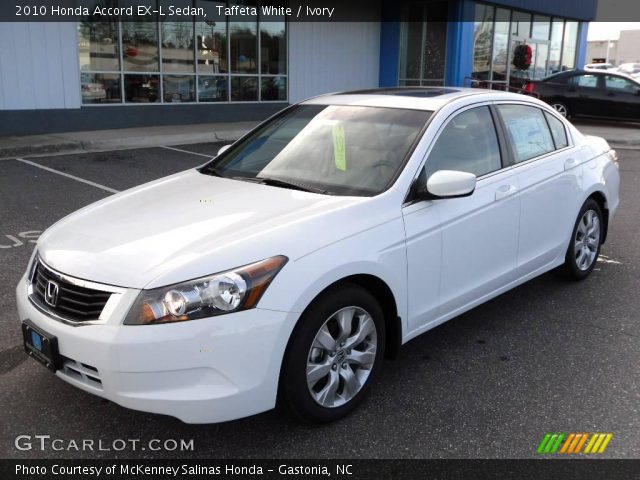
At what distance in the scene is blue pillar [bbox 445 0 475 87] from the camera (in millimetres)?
18531

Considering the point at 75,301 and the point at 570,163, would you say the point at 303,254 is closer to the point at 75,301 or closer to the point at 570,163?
the point at 75,301

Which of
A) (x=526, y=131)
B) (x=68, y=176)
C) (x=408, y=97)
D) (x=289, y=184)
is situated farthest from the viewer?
(x=68, y=176)

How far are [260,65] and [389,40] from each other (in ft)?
16.1

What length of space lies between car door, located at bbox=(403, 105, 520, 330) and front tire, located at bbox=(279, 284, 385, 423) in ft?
1.16

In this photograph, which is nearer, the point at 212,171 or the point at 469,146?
the point at 469,146

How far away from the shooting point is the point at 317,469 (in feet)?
9.39

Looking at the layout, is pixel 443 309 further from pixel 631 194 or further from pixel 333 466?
pixel 631 194

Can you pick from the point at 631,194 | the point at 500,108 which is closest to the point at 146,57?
the point at 631,194

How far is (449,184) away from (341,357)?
3.60ft

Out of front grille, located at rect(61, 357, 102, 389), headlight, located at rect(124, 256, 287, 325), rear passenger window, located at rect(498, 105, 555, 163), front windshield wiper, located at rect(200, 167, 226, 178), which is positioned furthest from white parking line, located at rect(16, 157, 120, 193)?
headlight, located at rect(124, 256, 287, 325)

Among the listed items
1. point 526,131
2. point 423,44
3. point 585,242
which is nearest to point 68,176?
point 526,131

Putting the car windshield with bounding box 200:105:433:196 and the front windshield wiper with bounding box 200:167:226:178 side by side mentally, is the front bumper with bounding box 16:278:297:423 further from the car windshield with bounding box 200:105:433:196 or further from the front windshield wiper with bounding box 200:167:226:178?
the front windshield wiper with bounding box 200:167:226:178

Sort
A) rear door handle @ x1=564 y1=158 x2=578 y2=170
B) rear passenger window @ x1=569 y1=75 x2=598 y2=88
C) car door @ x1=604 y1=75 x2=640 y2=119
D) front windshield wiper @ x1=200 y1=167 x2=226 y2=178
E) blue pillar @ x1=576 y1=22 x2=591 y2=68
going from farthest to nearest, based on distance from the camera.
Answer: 1. blue pillar @ x1=576 y1=22 x2=591 y2=68
2. rear passenger window @ x1=569 y1=75 x2=598 y2=88
3. car door @ x1=604 y1=75 x2=640 y2=119
4. rear door handle @ x1=564 y1=158 x2=578 y2=170
5. front windshield wiper @ x1=200 y1=167 x2=226 y2=178

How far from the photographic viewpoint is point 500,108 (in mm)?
4410
